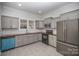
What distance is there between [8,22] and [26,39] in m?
1.57

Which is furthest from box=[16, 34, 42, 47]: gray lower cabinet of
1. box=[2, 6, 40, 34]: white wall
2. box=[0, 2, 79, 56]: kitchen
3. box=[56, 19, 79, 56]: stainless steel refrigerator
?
box=[56, 19, 79, 56]: stainless steel refrigerator

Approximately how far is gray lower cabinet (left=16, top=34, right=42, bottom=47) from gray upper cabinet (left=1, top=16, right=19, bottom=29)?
2.68 ft

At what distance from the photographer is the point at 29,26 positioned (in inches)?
213

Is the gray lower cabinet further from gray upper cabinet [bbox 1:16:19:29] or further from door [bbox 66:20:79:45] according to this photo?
door [bbox 66:20:79:45]

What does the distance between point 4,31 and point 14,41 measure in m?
0.90

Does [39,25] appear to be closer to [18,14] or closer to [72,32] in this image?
[18,14]

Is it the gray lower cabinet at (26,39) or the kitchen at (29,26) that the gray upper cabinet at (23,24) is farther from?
the gray lower cabinet at (26,39)

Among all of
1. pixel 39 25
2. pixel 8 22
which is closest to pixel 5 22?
pixel 8 22

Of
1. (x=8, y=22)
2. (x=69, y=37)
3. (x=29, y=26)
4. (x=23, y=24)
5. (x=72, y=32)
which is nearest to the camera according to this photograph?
(x=72, y=32)

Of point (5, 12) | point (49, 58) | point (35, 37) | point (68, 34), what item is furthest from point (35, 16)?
point (49, 58)

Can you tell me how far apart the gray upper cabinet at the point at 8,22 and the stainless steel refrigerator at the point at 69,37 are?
288 centimetres

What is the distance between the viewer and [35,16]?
5.78m

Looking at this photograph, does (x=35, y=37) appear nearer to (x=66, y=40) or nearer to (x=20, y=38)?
(x=20, y=38)

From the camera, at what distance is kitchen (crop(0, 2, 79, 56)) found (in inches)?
126
